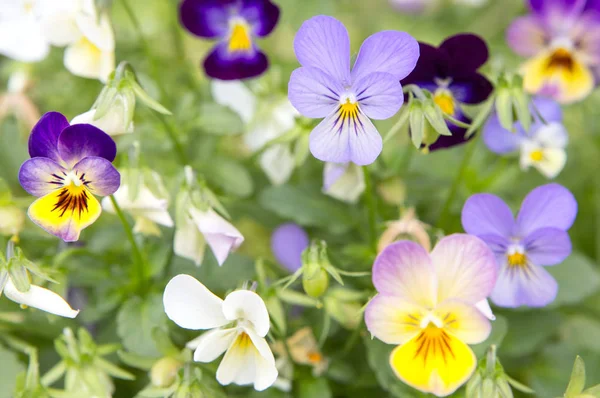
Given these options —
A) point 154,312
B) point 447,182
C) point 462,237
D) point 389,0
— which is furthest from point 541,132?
point 389,0

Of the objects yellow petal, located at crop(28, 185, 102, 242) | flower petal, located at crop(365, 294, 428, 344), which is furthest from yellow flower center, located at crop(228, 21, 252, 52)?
flower petal, located at crop(365, 294, 428, 344)

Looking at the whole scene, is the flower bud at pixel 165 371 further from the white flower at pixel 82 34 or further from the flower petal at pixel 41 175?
the white flower at pixel 82 34

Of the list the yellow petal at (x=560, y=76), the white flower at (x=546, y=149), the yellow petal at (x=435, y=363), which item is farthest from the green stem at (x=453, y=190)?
the yellow petal at (x=435, y=363)

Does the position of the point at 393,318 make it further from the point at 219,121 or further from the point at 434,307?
the point at 219,121

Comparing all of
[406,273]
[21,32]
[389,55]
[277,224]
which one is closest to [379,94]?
[389,55]

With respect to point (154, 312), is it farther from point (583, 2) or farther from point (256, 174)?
point (583, 2)
